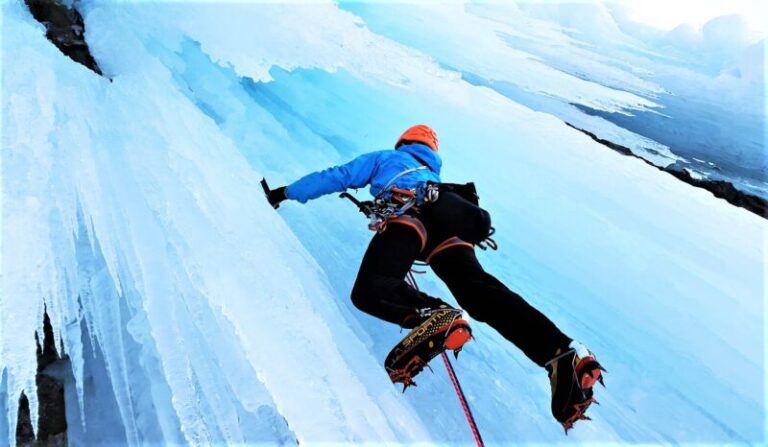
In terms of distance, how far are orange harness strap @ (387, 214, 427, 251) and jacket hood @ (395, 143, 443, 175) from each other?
477 mm

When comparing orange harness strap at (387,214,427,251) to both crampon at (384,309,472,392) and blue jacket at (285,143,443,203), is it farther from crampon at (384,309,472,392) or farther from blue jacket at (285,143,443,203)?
crampon at (384,309,472,392)

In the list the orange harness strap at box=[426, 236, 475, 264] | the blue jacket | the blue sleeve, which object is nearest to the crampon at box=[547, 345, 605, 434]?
the orange harness strap at box=[426, 236, 475, 264]

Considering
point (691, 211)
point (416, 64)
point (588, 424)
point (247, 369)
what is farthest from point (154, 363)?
point (416, 64)

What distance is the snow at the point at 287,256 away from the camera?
155 centimetres

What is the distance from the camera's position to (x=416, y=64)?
14.6ft

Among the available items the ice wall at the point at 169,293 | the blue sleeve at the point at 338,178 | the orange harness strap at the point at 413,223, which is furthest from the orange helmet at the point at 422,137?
the ice wall at the point at 169,293

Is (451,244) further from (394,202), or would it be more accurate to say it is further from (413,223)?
(394,202)

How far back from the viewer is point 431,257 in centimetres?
205

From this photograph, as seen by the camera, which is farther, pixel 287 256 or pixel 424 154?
pixel 424 154

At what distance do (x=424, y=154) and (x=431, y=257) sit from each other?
588 millimetres

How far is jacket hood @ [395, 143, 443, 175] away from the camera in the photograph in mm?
2339

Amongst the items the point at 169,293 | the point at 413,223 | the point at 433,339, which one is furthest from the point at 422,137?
the point at 169,293

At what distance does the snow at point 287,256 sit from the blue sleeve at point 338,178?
0.22 meters

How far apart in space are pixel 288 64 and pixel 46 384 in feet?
10.1
